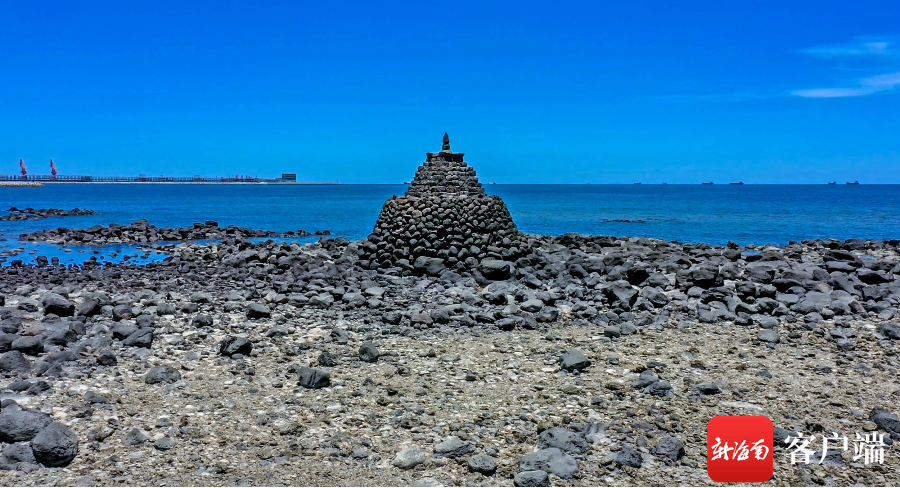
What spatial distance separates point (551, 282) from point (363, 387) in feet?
24.2

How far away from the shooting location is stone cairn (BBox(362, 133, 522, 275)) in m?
15.4

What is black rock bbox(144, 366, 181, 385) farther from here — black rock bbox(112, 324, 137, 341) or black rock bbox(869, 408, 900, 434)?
black rock bbox(869, 408, 900, 434)

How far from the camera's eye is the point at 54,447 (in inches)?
217

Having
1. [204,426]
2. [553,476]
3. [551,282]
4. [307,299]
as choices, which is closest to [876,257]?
[551,282]

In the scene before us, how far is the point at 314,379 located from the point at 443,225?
8.46m

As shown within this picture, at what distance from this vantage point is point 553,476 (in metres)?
5.41

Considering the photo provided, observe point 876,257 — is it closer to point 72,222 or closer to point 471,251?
point 471,251

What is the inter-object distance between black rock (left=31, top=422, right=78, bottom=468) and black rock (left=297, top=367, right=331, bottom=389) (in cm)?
240

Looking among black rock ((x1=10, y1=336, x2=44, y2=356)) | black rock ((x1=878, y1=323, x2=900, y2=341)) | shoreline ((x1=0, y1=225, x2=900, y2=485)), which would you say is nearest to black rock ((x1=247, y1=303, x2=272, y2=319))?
shoreline ((x1=0, y1=225, x2=900, y2=485))

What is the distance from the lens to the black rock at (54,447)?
216 inches

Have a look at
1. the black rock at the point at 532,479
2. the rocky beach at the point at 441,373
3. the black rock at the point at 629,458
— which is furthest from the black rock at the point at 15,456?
the black rock at the point at 629,458

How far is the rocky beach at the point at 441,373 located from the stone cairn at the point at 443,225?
0.60ft

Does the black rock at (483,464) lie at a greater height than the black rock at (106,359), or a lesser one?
lesser

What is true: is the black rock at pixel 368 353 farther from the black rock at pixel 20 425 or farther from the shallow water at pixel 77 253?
the shallow water at pixel 77 253
